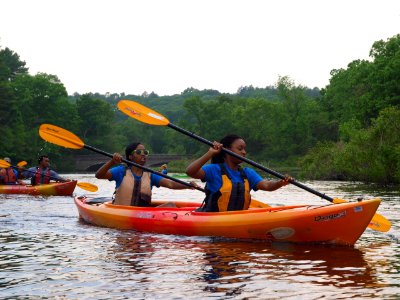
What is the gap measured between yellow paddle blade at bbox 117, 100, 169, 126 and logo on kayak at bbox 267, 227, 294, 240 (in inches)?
95.4

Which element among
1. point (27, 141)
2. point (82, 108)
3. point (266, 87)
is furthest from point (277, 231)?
point (266, 87)

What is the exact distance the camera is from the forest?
28609mm

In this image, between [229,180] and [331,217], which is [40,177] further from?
[331,217]

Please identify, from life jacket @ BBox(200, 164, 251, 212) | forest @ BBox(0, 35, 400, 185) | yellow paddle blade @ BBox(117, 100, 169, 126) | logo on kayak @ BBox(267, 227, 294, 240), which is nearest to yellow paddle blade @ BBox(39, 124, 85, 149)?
yellow paddle blade @ BBox(117, 100, 169, 126)

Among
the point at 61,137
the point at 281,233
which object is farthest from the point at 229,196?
the point at 61,137

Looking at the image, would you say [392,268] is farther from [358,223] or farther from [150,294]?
[150,294]

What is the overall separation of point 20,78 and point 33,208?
58.9 meters

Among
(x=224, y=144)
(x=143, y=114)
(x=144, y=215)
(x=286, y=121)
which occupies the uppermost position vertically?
(x=286, y=121)

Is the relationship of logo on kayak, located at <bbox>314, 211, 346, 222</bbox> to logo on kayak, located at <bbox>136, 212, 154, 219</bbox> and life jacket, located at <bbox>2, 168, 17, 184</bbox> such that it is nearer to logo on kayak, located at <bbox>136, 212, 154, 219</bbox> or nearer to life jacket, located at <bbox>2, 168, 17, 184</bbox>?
logo on kayak, located at <bbox>136, 212, 154, 219</bbox>

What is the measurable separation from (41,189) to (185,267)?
41.2 ft

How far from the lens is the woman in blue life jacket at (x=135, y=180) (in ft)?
32.1

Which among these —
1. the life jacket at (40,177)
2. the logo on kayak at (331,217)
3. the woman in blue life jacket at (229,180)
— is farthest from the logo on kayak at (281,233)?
the life jacket at (40,177)

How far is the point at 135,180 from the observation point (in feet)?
32.6

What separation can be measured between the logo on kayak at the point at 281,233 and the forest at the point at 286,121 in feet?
54.3
